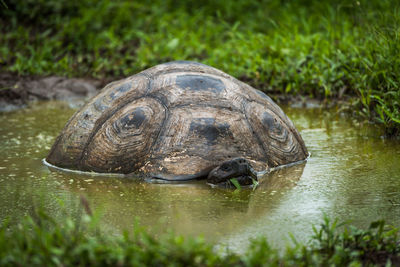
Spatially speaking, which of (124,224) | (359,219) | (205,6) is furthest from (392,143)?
(205,6)

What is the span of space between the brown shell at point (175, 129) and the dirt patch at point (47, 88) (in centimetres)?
276

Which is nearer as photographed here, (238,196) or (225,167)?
(238,196)

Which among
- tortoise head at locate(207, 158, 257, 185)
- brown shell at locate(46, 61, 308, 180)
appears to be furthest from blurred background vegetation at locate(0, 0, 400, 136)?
tortoise head at locate(207, 158, 257, 185)

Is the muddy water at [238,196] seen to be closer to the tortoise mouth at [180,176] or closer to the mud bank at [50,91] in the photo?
the tortoise mouth at [180,176]

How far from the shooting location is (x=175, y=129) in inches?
159

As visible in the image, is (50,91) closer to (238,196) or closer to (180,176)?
(180,176)

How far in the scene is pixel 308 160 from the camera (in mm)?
4555

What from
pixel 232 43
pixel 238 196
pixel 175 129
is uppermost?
pixel 232 43

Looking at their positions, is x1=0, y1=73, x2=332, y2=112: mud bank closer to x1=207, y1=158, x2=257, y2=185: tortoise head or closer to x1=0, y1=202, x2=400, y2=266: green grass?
x1=207, y1=158, x2=257, y2=185: tortoise head

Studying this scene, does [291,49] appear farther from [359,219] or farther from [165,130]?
[359,219]

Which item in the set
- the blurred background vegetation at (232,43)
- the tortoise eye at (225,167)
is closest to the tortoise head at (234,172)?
the tortoise eye at (225,167)

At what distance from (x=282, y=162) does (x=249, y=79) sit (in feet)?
9.19

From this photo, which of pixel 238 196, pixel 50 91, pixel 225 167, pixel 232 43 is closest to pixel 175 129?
pixel 225 167

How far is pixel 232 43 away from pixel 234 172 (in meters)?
4.82
